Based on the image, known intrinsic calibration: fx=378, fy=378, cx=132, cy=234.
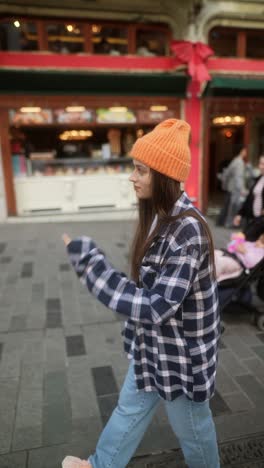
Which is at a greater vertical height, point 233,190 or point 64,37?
point 64,37

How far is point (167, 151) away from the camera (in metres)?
1.57

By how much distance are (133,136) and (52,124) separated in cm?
211

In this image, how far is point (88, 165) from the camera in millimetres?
9820

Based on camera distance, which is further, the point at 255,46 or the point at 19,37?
the point at 255,46

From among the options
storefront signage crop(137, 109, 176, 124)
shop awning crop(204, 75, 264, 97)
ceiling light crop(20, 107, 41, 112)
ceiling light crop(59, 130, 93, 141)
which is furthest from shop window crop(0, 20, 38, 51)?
shop awning crop(204, 75, 264, 97)

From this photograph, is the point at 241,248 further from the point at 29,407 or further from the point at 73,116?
the point at 73,116

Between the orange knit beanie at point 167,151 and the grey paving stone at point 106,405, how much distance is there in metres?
1.92

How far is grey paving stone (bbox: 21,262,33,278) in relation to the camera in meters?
5.66

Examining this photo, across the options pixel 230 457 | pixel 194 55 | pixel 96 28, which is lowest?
pixel 230 457

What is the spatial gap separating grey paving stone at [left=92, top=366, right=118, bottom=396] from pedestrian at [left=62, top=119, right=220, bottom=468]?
1119 mm

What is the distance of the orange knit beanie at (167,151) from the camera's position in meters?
1.57

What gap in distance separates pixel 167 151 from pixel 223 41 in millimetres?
9307

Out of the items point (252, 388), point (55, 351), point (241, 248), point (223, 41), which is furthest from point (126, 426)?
point (223, 41)

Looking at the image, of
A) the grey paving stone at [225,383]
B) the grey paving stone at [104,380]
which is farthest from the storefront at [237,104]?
the grey paving stone at [104,380]
